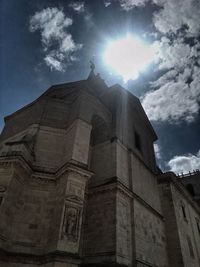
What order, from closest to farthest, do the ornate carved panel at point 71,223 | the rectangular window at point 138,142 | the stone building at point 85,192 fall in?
the ornate carved panel at point 71,223, the stone building at point 85,192, the rectangular window at point 138,142

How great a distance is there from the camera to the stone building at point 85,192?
297 inches

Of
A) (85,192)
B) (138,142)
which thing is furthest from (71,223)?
(138,142)

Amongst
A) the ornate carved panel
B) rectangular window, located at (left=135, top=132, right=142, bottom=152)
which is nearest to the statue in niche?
the ornate carved panel

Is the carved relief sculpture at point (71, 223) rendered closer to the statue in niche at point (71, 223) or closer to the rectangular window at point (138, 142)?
the statue in niche at point (71, 223)

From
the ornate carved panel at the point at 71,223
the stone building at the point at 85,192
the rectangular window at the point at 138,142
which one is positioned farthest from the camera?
the rectangular window at the point at 138,142

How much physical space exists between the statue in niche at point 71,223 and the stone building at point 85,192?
0.10 ft

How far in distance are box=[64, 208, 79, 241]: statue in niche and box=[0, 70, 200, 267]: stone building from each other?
0.03 m

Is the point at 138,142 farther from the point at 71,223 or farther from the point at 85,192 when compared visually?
the point at 71,223

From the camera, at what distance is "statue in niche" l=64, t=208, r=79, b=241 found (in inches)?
288

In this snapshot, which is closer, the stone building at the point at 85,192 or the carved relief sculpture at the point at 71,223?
the carved relief sculpture at the point at 71,223

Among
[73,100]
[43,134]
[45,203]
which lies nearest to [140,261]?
[45,203]

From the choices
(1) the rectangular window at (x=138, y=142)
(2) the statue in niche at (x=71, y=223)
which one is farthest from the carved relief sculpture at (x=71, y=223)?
(1) the rectangular window at (x=138, y=142)

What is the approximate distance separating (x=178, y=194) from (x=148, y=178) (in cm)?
350

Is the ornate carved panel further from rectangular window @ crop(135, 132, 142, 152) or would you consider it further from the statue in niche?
rectangular window @ crop(135, 132, 142, 152)
